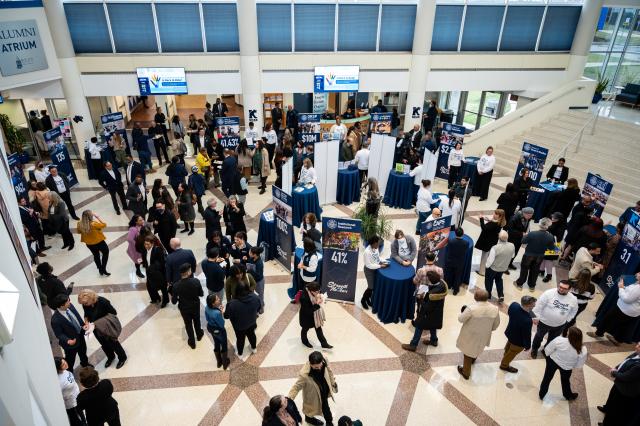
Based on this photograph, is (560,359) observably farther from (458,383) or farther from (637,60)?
(637,60)

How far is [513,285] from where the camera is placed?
7.30 metres

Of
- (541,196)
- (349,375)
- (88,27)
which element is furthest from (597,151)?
(88,27)

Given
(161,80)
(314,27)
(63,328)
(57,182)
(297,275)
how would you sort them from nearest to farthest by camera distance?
(63,328) < (297,275) < (57,182) < (161,80) < (314,27)

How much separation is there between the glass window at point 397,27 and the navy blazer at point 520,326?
1077 cm

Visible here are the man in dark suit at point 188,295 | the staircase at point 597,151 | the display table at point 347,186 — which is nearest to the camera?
the man in dark suit at point 188,295

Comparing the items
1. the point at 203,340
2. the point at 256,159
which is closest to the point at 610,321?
the point at 203,340

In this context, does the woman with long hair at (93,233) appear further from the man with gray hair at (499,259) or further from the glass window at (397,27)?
the glass window at (397,27)

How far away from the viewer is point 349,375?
5.48m

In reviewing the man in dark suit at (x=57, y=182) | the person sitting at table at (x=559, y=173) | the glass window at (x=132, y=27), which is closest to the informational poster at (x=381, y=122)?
the person sitting at table at (x=559, y=173)

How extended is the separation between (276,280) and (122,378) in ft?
9.28

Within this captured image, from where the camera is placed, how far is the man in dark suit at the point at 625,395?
430 cm

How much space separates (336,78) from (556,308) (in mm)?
10237

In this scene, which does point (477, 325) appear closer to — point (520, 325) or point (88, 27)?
point (520, 325)

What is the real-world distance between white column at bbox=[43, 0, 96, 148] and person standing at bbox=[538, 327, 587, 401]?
1366 centimetres
